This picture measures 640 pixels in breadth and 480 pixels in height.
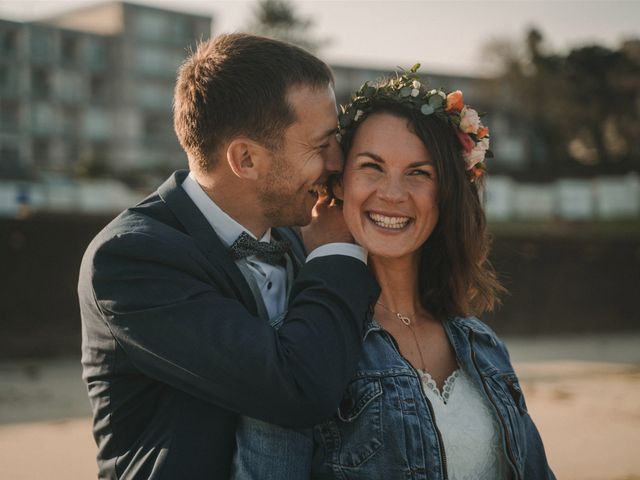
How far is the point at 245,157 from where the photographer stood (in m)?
3.34

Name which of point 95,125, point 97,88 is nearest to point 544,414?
point 95,125

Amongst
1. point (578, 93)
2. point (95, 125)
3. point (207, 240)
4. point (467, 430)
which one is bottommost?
point (95, 125)

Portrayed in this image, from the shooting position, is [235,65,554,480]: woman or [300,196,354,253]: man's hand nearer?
[235,65,554,480]: woman

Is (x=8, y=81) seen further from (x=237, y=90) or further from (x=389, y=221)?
(x=389, y=221)

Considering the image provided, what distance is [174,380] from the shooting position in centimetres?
267

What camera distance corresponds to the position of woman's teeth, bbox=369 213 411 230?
10.6 ft

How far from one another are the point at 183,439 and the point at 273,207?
1087 mm

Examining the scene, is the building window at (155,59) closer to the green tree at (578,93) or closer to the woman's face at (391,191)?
the green tree at (578,93)

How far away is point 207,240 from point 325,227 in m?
0.56

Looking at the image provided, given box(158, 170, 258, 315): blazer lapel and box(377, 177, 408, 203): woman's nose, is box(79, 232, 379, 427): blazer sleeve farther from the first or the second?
box(377, 177, 408, 203): woman's nose

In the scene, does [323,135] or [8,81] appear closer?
[323,135]

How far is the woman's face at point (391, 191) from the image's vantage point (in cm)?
321

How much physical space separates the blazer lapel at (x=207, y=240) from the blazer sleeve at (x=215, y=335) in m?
0.11

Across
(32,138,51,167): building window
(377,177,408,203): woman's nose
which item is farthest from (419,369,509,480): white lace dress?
(32,138,51,167): building window
